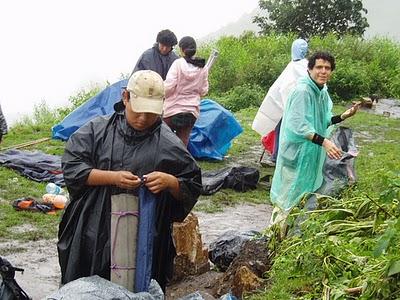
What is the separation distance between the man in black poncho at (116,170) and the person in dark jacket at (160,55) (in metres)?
4.57

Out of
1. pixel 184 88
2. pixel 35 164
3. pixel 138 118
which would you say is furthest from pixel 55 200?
pixel 138 118

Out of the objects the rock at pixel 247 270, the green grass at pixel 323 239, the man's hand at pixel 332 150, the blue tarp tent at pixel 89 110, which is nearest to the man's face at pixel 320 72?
the man's hand at pixel 332 150

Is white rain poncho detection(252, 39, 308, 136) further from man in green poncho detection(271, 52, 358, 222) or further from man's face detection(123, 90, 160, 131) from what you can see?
man's face detection(123, 90, 160, 131)

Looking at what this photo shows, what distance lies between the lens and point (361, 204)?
3854 millimetres

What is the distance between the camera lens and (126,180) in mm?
2760

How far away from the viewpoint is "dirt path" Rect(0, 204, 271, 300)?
489cm

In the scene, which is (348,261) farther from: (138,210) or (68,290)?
(68,290)

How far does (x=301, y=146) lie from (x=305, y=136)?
0.52ft

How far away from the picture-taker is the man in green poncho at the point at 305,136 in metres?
4.68

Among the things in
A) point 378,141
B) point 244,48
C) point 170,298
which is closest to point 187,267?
point 170,298

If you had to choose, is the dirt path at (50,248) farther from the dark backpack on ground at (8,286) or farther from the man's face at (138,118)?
the man's face at (138,118)

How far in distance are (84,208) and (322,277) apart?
1.24m

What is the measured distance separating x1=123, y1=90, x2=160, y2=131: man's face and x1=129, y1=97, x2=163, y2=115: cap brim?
0.03 metres

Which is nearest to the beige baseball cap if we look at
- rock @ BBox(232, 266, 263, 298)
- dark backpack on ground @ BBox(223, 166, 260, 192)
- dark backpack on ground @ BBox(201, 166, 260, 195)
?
rock @ BBox(232, 266, 263, 298)
